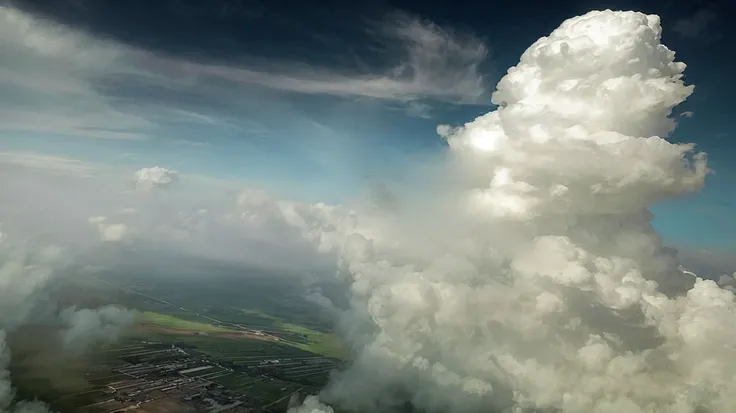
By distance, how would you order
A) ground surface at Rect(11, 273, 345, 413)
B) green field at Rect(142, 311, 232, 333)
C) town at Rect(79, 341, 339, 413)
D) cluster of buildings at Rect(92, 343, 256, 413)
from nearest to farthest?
ground surface at Rect(11, 273, 345, 413)
town at Rect(79, 341, 339, 413)
cluster of buildings at Rect(92, 343, 256, 413)
green field at Rect(142, 311, 232, 333)

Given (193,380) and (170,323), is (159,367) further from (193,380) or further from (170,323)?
(170,323)

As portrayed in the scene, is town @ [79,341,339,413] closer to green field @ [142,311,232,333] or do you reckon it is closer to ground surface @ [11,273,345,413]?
ground surface @ [11,273,345,413]

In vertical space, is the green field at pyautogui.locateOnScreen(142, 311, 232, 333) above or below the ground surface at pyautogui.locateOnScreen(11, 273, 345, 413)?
above

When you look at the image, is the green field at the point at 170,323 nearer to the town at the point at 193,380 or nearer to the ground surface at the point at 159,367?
the ground surface at the point at 159,367

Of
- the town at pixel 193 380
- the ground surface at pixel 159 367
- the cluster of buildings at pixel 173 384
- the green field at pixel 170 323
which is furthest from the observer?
the green field at pixel 170 323

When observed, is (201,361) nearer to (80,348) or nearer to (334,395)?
(80,348)

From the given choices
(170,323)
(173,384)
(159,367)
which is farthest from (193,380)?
(170,323)

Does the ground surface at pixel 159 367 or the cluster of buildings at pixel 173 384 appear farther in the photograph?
the cluster of buildings at pixel 173 384

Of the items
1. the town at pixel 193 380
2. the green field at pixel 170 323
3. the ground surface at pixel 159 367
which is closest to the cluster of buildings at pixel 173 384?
the town at pixel 193 380

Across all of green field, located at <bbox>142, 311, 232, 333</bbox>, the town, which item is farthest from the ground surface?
green field, located at <bbox>142, 311, 232, 333</bbox>

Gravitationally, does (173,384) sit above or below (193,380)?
below

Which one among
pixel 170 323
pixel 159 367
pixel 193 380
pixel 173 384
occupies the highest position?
pixel 170 323

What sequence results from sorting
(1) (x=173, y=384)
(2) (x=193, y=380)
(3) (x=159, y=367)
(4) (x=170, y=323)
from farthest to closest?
(4) (x=170, y=323)
(3) (x=159, y=367)
(2) (x=193, y=380)
(1) (x=173, y=384)
